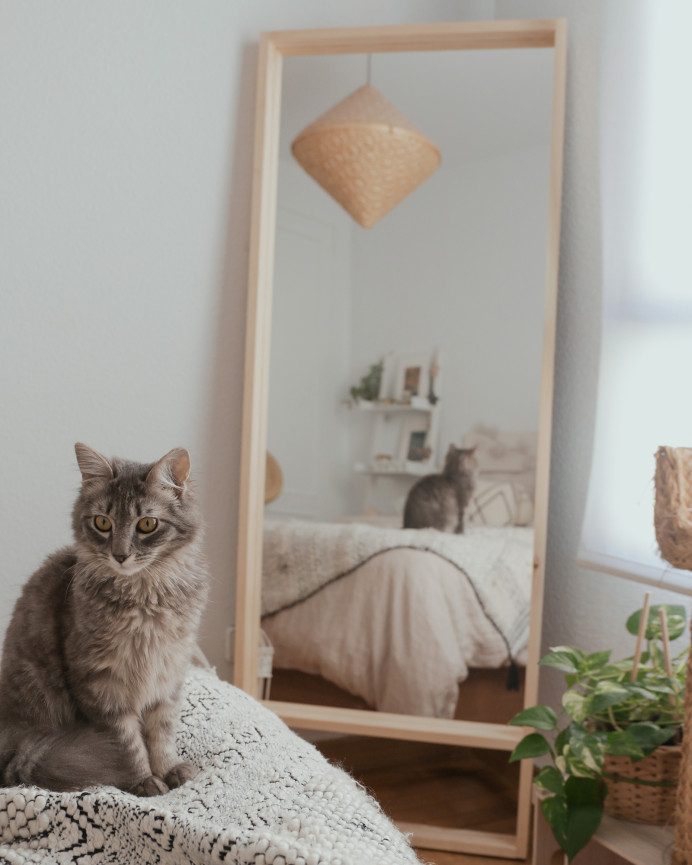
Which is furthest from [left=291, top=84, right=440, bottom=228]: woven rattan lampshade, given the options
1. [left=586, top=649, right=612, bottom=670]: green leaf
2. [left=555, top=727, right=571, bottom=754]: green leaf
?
[left=555, top=727, right=571, bottom=754]: green leaf

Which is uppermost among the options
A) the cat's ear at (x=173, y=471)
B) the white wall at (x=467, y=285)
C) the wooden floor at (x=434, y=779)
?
the white wall at (x=467, y=285)

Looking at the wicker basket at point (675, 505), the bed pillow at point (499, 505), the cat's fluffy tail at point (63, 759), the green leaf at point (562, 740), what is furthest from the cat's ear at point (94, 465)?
the bed pillow at point (499, 505)

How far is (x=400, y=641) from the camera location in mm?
1812

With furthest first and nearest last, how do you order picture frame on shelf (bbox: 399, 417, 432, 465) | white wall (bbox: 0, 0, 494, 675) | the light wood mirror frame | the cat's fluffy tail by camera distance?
picture frame on shelf (bbox: 399, 417, 432, 465), the light wood mirror frame, white wall (bbox: 0, 0, 494, 675), the cat's fluffy tail

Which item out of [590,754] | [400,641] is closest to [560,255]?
[400,641]

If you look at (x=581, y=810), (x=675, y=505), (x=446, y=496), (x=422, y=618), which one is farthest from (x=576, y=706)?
(x=446, y=496)

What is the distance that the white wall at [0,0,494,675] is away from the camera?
1584mm

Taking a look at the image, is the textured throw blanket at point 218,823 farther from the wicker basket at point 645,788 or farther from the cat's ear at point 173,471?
the wicker basket at point 645,788

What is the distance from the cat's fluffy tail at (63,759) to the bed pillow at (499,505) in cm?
108

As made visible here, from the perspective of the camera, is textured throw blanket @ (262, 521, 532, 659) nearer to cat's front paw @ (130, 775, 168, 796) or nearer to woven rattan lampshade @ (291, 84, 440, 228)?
woven rattan lampshade @ (291, 84, 440, 228)

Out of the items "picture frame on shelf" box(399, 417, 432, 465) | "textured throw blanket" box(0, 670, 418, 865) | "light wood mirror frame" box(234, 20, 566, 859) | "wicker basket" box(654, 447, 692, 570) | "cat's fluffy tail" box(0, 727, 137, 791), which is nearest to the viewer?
"textured throw blanket" box(0, 670, 418, 865)

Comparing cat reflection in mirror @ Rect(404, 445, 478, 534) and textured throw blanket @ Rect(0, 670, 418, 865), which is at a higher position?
cat reflection in mirror @ Rect(404, 445, 478, 534)

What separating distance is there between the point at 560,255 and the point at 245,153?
85 centimetres

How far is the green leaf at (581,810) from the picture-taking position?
1277 mm
